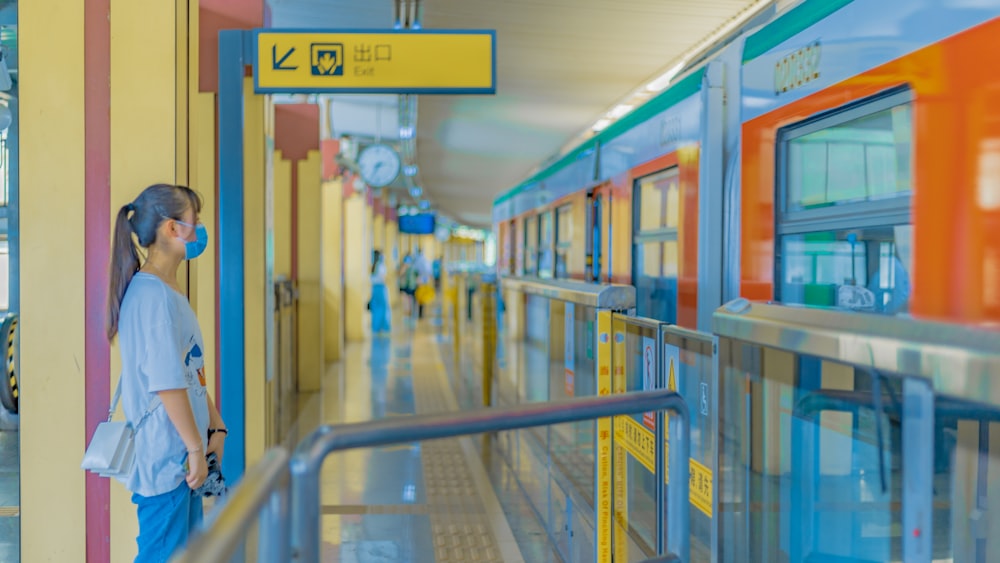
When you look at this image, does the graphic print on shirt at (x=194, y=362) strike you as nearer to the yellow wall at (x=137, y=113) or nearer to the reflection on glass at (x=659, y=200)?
the yellow wall at (x=137, y=113)

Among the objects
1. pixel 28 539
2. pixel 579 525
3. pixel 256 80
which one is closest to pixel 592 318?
pixel 579 525

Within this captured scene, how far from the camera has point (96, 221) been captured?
12.1 feet

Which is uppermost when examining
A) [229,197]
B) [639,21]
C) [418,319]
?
[639,21]

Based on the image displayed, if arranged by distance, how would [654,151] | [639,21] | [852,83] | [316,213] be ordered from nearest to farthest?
[852,83], [654,151], [639,21], [316,213]

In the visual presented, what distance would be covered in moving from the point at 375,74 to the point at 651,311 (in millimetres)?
2270

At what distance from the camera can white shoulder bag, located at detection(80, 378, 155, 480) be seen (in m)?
2.67

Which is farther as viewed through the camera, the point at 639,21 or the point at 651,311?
the point at 639,21

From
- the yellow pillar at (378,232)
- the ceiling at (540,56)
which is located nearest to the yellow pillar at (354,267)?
the ceiling at (540,56)

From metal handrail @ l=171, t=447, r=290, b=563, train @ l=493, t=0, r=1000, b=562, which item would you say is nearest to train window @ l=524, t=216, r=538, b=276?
train @ l=493, t=0, r=1000, b=562

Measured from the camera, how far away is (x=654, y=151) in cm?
550

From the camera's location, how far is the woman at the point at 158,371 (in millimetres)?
2650

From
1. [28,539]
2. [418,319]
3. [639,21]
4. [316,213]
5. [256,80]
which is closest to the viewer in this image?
[28,539]

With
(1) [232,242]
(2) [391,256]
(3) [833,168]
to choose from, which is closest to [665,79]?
(1) [232,242]

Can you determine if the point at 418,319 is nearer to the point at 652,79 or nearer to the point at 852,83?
the point at 652,79
